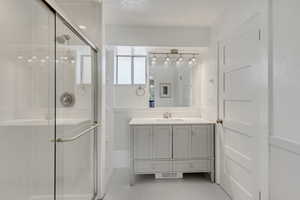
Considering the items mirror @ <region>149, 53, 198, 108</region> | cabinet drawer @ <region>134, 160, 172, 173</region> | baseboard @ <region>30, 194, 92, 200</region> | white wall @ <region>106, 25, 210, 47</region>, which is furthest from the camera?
mirror @ <region>149, 53, 198, 108</region>

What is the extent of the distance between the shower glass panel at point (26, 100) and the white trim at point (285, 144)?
5.80 feet

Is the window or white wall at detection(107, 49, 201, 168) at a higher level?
the window

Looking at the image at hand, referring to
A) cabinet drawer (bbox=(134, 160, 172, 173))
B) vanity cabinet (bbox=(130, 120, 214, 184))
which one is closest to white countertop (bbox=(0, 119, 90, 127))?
vanity cabinet (bbox=(130, 120, 214, 184))

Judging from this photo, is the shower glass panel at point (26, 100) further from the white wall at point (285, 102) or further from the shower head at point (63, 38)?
the white wall at point (285, 102)

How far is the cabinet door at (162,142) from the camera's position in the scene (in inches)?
124

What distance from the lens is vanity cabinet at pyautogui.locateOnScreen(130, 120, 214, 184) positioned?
3.14 m

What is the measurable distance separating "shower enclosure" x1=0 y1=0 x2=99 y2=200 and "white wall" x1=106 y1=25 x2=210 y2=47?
1201 millimetres

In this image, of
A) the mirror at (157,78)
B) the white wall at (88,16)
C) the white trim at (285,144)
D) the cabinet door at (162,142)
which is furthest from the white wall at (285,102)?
the mirror at (157,78)

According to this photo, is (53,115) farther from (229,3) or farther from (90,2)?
(229,3)

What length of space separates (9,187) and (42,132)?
422 millimetres

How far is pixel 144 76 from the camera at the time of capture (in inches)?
157

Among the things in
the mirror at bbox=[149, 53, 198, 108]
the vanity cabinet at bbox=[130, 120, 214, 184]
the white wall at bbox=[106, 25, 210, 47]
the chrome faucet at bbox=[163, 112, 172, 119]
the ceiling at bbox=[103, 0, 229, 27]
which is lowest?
the vanity cabinet at bbox=[130, 120, 214, 184]

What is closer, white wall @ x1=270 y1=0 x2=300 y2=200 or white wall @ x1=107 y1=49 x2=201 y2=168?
white wall @ x1=270 y1=0 x2=300 y2=200

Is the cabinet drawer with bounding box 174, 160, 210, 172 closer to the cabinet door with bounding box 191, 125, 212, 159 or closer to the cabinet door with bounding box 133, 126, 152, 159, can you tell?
the cabinet door with bounding box 191, 125, 212, 159
